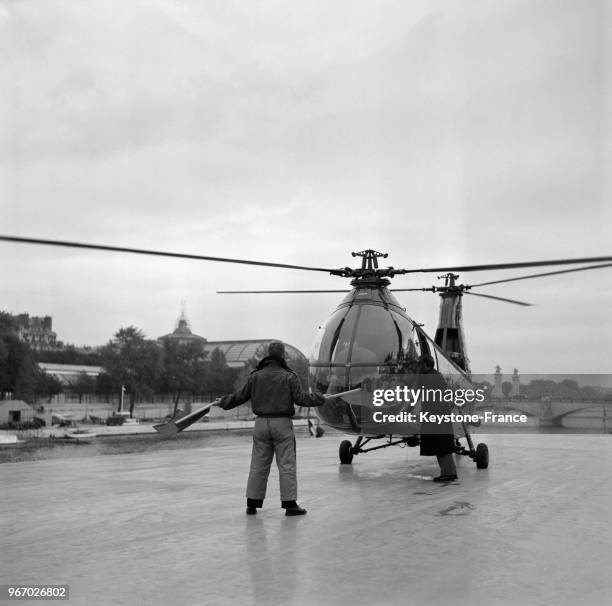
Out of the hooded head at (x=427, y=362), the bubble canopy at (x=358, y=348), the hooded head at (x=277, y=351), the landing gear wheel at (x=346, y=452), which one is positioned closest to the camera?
the hooded head at (x=277, y=351)

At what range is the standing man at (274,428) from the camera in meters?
6.91

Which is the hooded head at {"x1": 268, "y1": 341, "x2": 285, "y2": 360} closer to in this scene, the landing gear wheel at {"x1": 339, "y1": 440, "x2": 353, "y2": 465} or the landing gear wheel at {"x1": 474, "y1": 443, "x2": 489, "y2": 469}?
the landing gear wheel at {"x1": 339, "y1": 440, "x2": 353, "y2": 465}

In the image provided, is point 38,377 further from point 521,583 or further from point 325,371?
point 521,583

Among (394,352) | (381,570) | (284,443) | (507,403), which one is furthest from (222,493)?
(507,403)

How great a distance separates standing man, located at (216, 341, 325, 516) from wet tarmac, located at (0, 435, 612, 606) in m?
0.25

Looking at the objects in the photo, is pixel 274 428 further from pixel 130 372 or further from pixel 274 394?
pixel 130 372

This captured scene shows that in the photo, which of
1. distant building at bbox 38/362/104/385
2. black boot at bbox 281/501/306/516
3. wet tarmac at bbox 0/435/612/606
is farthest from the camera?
distant building at bbox 38/362/104/385

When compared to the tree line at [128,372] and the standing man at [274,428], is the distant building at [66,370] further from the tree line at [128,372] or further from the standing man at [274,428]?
the standing man at [274,428]

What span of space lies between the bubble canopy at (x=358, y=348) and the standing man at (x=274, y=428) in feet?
8.66

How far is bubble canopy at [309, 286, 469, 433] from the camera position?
9859 mm

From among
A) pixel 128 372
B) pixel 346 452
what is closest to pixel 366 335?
pixel 346 452

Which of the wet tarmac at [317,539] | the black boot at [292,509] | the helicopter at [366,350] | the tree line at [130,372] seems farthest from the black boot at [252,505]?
the tree line at [130,372]

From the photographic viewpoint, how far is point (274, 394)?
23.4 ft

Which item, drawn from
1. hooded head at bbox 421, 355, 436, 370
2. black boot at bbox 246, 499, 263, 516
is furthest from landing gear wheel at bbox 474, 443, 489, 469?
black boot at bbox 246, 499, 263, 516
